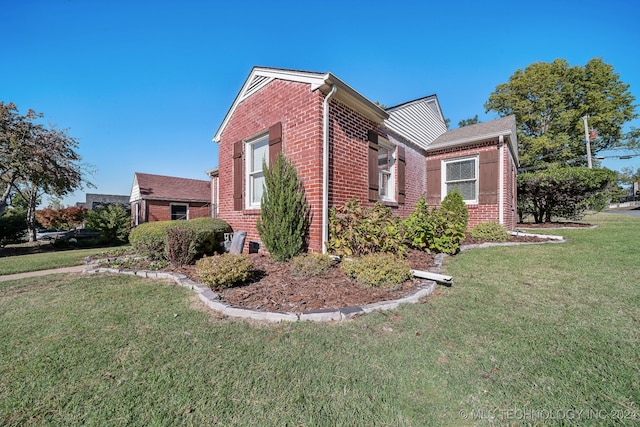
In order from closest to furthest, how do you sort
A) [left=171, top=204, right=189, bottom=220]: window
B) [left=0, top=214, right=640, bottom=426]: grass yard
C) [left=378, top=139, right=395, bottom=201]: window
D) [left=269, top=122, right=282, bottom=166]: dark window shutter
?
[left=0, top=214, right=640, bottom=426]: grass yard < [left=269, top=122, right=282, bottom=166]: dark window shutter < [left=378, top=139, right=395, bottom=201]: window < [left=171, top=204, right=189, bottom=220]: window

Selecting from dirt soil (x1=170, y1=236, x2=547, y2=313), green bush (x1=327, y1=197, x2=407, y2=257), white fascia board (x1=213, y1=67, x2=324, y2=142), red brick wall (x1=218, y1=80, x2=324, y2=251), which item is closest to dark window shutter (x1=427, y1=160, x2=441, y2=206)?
green bush (x1=327, y1=197, x2=407, y2=257)

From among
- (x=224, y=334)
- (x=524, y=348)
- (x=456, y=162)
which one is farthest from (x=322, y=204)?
(x=456, y=162)

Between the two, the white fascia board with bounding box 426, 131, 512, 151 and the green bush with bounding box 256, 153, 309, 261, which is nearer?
the green bush with bounding box 256, 153, 309, 261

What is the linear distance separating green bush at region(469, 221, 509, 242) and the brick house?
2.20 feet

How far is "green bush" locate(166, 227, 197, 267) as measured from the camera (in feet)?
16.7

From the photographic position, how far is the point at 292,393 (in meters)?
1.68

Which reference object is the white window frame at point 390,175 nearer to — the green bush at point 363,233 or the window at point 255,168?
the green bush at point 363,233

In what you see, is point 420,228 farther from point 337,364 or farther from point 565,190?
point 565,190

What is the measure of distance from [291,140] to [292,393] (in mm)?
4629

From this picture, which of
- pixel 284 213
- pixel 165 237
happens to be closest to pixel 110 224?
pixel 165 237

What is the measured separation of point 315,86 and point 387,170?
144 inches

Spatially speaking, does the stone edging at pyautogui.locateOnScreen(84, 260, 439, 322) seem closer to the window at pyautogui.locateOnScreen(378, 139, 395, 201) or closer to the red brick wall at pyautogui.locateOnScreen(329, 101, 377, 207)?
the red brick wall at pyautogui.locateOnScreen(329, 101, 377, 207)

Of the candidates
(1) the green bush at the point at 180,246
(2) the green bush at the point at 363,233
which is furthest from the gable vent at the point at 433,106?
Answer: (1) the green bush at the point at 180,246

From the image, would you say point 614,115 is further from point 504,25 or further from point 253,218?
point 253,218
